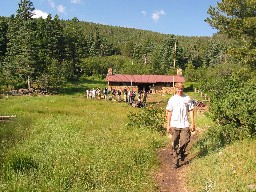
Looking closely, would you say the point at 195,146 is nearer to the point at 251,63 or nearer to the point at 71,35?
the point at 251,63

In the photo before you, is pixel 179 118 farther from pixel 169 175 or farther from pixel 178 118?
pixel 169 175

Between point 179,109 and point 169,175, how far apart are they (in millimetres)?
1739

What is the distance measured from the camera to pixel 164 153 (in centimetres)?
1121

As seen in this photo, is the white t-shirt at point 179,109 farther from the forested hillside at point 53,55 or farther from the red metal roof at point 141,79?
the red metal roof at point 141,79

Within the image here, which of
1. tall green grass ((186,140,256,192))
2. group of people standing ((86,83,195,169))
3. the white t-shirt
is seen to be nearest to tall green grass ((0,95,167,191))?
group of people standing ((86,83,195,169))

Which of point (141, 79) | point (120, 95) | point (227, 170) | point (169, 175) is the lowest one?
point (169, 175)

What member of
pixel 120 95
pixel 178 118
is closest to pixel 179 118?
pixel 178 118

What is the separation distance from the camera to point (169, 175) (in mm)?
8688

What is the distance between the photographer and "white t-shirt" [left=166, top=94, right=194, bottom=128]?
29.5 ft

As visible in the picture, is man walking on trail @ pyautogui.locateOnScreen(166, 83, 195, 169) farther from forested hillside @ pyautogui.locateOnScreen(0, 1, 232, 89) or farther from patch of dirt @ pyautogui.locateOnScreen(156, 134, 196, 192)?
forested hillside @ pyautogui.locateOnScreen(0, 1, 232, 89)

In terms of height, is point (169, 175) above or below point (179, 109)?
below

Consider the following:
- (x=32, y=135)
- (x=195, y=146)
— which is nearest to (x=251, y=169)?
(x=195, y=146)

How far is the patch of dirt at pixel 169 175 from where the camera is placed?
305 inches

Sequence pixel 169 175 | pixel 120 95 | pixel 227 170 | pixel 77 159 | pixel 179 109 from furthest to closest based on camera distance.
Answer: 1. pixel 120 95
2. pixel 77 159
3. pixel 179 109
4. pixel 169 175
5. pixel 227 170
